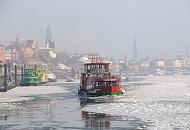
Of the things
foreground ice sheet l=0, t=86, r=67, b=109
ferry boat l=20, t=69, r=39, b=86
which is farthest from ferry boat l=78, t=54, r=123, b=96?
ferry boat l=20, t=69, r=39, b=86

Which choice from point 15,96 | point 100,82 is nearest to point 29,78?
point 15,96

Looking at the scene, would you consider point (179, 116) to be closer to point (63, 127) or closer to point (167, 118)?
point (167, 118)

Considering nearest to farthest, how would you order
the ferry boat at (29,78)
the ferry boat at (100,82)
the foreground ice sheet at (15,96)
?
the foreground ice sheet at (15,96) < the ferry boat at (100,82) < the ferry boat at (29,78)

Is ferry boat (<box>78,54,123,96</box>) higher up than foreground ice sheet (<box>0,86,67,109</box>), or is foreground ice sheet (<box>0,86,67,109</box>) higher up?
ferry boat (<box>78,54,123,96</box>)

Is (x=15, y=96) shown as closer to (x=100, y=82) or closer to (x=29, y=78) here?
(x=100, y=82)

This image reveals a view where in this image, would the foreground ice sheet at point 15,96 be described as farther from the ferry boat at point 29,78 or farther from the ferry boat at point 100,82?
the ferry boat at point 29,78

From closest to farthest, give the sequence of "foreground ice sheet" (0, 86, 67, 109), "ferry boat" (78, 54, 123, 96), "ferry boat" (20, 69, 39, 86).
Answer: "foreground ice sheet" (0, 86, 67, 109)
"ferry boat" (78, 54, 123, 96)
"ferry boat" (20, 69, 39, 86)

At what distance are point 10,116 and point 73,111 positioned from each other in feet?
30.6

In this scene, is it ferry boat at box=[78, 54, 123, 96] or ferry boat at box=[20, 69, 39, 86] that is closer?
ferry boat at box=[78, 54, 123, 96]

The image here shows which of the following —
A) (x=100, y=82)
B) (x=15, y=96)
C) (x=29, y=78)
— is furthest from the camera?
(x=29, y=78)

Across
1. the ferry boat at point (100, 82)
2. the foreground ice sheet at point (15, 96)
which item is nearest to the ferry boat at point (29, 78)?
the foreground ice sheet at point (15, 96)

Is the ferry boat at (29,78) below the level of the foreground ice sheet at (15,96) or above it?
above

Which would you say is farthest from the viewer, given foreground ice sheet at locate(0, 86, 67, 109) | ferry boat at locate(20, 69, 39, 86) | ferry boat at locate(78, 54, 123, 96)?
ferry boat at locate(20, 69, 39, 86)

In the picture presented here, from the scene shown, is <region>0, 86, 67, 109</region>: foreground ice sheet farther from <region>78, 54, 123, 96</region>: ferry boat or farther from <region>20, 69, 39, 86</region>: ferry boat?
<region>20, 69, 39, 86</region>: ferry boat
